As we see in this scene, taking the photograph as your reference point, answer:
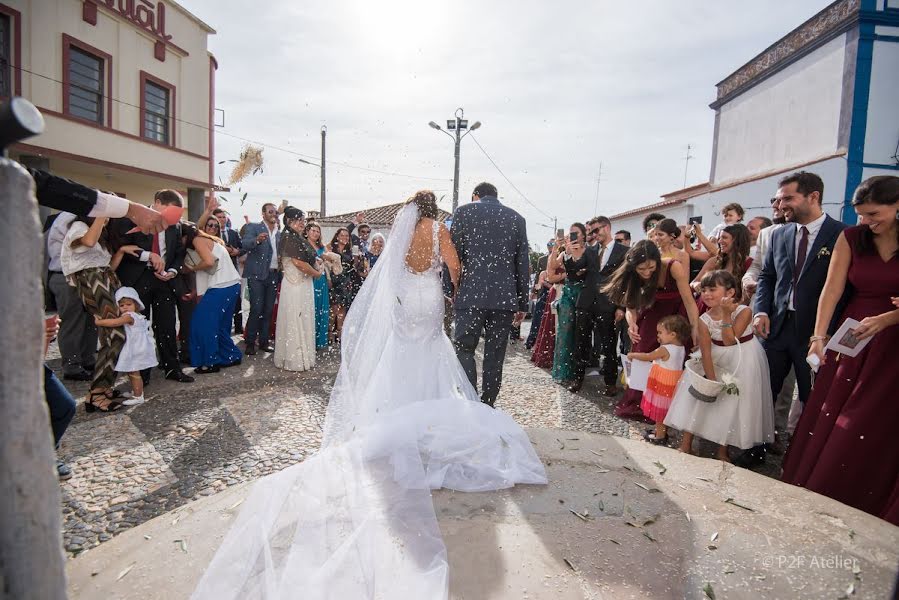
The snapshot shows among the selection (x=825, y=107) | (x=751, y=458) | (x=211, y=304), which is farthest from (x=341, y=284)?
(x=825, y=107)

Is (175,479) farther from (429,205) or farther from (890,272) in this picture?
(890,272)

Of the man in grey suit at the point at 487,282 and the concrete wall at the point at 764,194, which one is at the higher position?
the concrete wall at the point at 764,194

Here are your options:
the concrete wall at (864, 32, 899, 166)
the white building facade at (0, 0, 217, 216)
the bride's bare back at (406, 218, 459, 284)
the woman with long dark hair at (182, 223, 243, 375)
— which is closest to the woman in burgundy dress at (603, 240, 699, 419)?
the bride's bare back at (406, 218, 459, 284)

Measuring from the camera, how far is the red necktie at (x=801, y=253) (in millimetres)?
3674

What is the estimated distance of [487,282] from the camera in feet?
14.4

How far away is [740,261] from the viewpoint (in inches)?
203

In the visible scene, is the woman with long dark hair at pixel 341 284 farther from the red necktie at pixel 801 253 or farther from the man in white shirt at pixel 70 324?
the red necktie at pixel 801 253

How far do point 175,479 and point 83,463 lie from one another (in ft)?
2.39

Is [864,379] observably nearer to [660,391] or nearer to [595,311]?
[660,391]

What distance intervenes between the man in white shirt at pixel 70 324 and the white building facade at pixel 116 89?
25.2 feet

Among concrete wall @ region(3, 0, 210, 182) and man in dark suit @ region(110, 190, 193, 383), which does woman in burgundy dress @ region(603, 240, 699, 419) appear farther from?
concrete wall @ region(3, 0, 210, 182)

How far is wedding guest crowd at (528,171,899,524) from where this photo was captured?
3.00m

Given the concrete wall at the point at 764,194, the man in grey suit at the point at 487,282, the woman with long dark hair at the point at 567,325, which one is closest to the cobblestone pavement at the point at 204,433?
the woman with long dark hair at the point at 567,325

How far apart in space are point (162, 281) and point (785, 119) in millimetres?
17174
